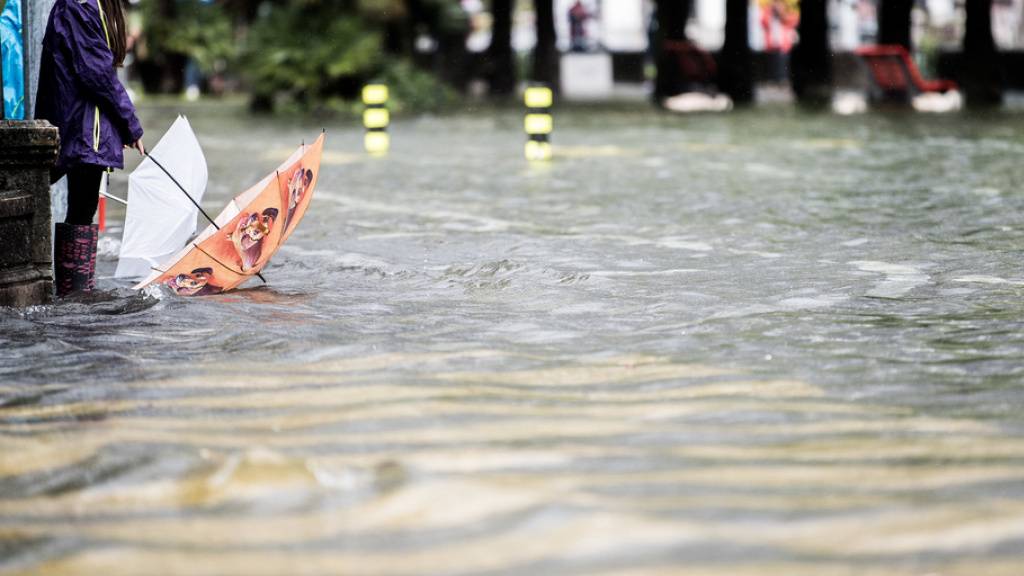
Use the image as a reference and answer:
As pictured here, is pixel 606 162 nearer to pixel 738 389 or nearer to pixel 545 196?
pixel 545 196

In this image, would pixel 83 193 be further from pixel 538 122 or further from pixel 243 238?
pixel 538 122

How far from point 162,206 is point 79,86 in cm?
110

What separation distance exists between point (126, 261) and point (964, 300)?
14.6 ft

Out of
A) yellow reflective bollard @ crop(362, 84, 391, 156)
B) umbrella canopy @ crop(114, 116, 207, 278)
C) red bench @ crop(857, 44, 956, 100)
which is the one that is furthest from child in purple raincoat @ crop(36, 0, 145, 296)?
red bench @ crop(857, 44, 956, 100)

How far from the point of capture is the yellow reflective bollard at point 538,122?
19.7 m

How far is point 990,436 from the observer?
5.42 m

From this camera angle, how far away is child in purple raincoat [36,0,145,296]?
8.66 m

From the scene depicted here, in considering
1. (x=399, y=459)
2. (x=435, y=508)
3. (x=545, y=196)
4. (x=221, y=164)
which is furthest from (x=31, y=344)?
(x=221, y=164)

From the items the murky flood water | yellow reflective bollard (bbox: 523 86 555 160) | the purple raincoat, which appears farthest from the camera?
yellow reflective bollard (bbox: 523 86 555 160)

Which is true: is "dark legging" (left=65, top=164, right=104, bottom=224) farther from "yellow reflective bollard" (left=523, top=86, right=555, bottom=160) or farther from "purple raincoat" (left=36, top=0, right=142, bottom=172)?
"yellow reflective bollard" (left=523, top=86, right=555, bottom=160)

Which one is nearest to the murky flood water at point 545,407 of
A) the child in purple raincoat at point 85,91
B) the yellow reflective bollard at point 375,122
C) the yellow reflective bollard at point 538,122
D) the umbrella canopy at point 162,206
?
the umbrella canopy at point 162,206

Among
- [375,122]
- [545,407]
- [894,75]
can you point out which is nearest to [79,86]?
[545,407]

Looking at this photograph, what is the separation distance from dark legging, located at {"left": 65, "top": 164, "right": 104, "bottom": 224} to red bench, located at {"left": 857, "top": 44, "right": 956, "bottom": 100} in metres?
25.9

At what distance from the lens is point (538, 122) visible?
66.3ft
